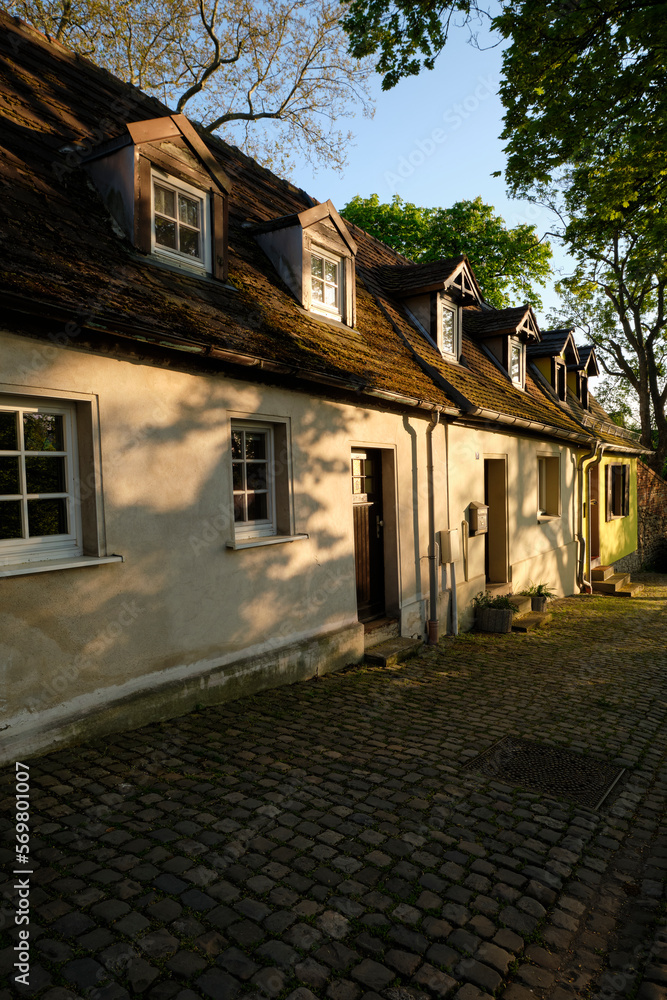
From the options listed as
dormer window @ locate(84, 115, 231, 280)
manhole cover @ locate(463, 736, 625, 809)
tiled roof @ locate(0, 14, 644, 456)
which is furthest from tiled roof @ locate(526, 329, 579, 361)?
manhole cover @ locate(463, 736, 625, 809)

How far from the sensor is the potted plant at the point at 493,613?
10695 mm

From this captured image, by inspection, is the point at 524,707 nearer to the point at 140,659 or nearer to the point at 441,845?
the point at 441,845

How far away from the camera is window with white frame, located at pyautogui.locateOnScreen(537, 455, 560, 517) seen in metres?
15.7

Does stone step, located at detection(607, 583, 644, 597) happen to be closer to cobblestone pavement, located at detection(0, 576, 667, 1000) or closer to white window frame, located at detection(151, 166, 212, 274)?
cobblestone pavement, located at detection(0, 576, 667, 1000)

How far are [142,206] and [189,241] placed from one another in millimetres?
770

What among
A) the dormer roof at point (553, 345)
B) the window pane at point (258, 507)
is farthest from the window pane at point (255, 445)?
the dormer roof at point (553, 345)

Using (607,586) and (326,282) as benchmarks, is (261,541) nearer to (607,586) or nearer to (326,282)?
(326,282)

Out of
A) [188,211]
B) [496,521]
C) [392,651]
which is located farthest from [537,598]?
[188,211]

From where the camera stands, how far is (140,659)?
5277mm

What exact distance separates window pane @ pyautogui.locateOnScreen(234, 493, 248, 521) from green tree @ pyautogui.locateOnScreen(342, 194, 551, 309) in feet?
68.5

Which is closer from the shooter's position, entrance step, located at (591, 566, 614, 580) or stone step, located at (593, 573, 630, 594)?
stone step, located at (593, 573, 630, 594)

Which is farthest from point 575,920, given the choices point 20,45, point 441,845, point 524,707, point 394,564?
point 20,45

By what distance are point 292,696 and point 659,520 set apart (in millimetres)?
23631

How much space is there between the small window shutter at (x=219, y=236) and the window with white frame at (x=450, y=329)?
5.66 m
